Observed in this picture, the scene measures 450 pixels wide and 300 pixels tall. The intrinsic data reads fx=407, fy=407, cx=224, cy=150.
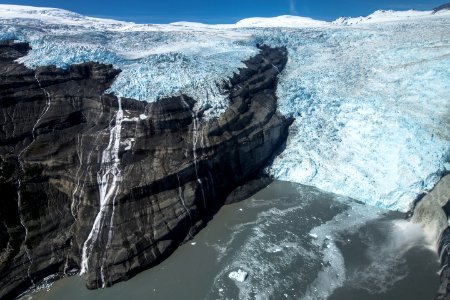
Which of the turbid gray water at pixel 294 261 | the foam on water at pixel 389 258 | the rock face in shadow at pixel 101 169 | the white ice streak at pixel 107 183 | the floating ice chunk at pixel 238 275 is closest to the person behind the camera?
the turbid gray water at pixel 294 261

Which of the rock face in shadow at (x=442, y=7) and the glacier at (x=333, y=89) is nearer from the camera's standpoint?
the glacier at (x=333, y=89)

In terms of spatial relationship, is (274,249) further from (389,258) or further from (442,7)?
(442,7)

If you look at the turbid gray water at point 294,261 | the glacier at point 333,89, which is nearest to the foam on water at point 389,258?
the turbid gray water at point 294,261

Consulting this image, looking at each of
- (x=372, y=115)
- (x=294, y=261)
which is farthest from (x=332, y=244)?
(x=372, y=115)

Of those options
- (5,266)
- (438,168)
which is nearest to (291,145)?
(438,168)

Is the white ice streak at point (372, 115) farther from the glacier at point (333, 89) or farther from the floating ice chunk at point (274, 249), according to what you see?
the floating ice chunk at point (274, 249)

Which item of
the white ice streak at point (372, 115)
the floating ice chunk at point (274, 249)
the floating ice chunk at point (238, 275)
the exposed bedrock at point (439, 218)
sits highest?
the white ice streak at point (372, 115)
